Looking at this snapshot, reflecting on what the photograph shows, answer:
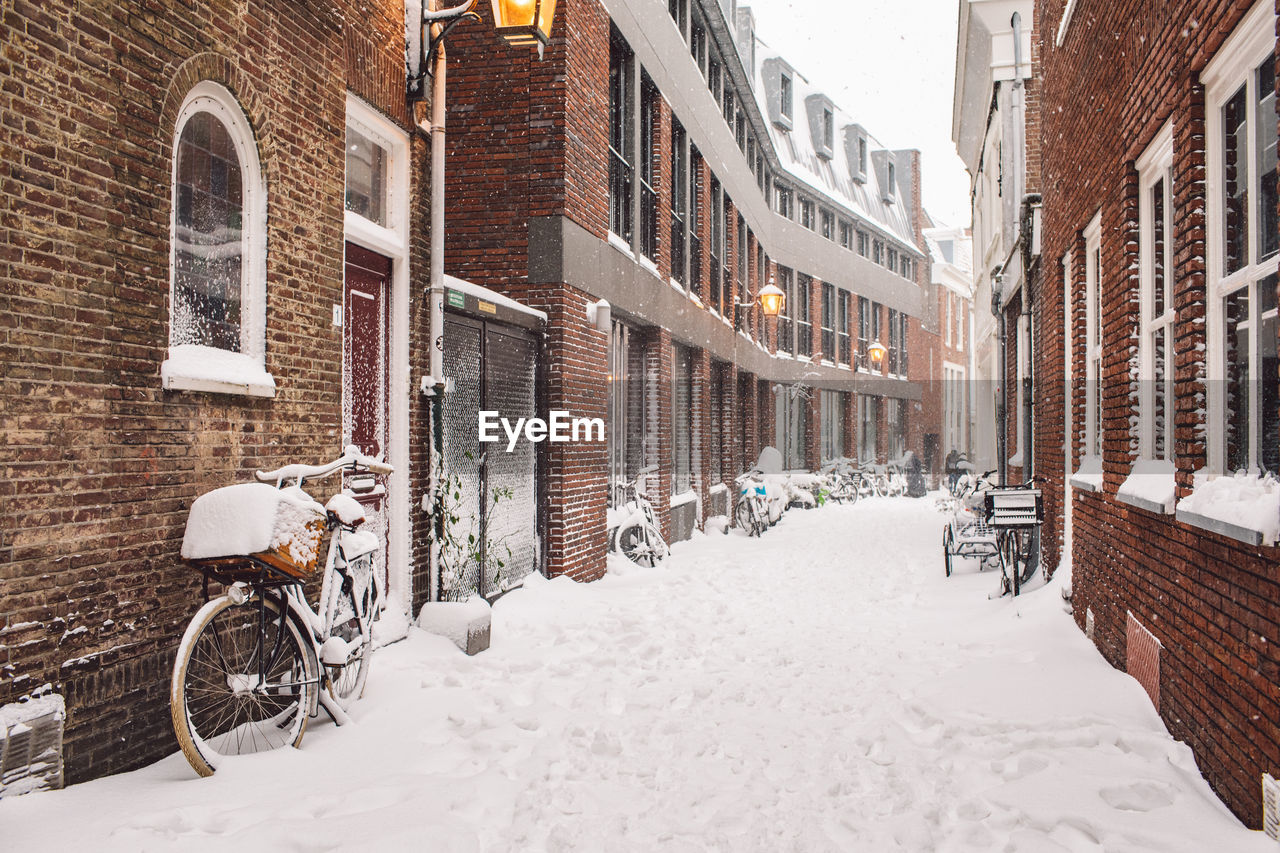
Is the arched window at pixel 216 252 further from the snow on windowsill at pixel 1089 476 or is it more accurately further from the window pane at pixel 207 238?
the snow on windowsill at pixel 1089 476

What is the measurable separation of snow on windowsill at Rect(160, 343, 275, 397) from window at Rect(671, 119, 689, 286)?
909cm

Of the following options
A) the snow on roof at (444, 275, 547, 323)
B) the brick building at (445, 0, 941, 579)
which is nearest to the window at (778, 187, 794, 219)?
the brick building at (445, 0, 941, 579)

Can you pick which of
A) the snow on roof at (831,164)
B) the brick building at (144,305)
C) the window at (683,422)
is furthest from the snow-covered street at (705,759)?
the snow on roof at (831,164)

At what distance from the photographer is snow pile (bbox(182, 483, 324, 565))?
12.9ft

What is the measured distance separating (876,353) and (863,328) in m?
1.75

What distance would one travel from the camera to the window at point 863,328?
1094 inches

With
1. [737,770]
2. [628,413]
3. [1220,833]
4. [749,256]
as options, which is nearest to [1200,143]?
[1220,833]

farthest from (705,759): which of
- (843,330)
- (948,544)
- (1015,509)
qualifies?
(843,330)

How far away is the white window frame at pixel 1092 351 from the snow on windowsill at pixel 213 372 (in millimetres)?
5877

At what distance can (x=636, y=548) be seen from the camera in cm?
1105

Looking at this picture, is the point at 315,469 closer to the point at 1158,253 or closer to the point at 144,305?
the point at 144,305

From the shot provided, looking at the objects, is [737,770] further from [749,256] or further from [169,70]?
[749,256]

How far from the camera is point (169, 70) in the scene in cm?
421

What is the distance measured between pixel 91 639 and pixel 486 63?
6722mm
